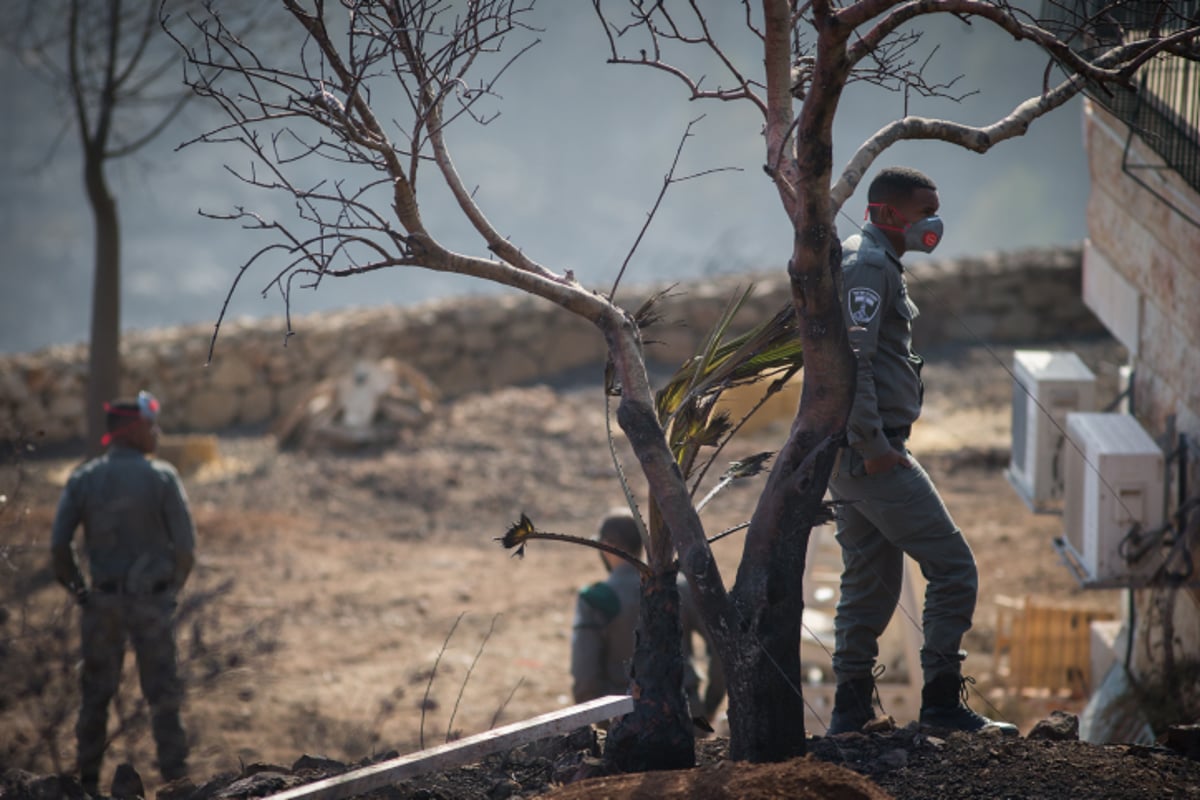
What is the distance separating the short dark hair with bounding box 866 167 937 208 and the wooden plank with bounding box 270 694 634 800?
1.68 meters

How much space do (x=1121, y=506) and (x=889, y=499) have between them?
2.22 m

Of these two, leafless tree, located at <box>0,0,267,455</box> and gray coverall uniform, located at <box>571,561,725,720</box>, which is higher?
leafless tree, located at <box>0,0,267,455</box>

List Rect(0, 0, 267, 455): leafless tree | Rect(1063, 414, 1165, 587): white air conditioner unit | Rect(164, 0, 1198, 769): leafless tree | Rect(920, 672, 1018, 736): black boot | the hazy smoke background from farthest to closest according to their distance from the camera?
the hazy smoke background < Rect(0, 0, 267, 455): leafless tree < Rect(1063, 414, 1165, 587): white air conditioner unit < Rect(920, 672, 1018, 736): black boot < Rect(164, 0, 1198, 769): leafless tree

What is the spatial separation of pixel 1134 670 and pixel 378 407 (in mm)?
8635

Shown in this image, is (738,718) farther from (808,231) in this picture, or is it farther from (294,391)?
(294,391)

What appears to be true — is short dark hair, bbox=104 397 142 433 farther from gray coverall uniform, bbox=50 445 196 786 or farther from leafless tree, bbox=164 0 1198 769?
leafless tree, bbox=164 0 1198 769

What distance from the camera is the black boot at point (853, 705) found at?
11.8 feet

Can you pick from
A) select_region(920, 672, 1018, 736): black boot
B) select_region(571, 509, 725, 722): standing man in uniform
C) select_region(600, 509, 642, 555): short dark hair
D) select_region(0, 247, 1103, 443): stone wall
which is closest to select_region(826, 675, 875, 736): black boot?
select_region(920, 672, 1018, 736): black boot

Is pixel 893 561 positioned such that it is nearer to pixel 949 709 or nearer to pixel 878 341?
pixel 949 709

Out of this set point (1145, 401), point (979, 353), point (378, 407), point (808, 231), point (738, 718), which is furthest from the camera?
point (979, 353)

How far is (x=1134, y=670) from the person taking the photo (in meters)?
6.08

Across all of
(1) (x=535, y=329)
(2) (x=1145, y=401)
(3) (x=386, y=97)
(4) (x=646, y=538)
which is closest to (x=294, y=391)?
(1) (x=535, y=329)

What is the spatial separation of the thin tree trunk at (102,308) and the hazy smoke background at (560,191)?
1262 inches

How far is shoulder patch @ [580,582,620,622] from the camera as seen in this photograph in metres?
4.73
